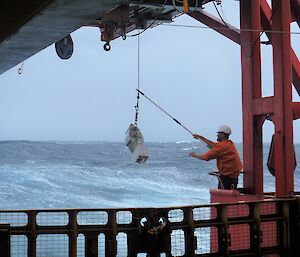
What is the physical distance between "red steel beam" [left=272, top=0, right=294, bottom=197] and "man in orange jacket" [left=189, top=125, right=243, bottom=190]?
2.27 feet

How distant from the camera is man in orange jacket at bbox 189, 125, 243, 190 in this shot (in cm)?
914

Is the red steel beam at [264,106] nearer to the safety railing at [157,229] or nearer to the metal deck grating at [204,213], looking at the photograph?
the safety railing at [157,229]

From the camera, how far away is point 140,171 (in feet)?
117

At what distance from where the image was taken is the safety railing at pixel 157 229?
6.38m

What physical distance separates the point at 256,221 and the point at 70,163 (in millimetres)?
33488

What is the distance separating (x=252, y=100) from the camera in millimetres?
9445

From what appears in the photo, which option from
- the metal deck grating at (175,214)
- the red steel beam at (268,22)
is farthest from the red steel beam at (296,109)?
the metal deck grating at (175,214)

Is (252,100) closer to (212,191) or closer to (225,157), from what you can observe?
(225,157)

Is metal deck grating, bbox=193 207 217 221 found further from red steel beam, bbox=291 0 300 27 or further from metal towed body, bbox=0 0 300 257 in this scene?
red steel beam, bbox=291 0 300 27

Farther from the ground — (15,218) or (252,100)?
(252,100)

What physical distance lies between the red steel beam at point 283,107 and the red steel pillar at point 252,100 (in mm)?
540

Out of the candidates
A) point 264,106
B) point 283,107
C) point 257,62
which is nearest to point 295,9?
point 257,62

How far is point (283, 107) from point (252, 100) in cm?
84

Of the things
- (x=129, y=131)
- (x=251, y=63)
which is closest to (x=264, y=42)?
(x=251, y=63)
